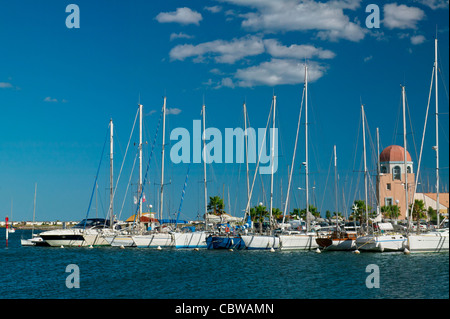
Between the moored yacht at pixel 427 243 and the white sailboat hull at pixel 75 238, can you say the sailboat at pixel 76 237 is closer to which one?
the white sailboat hull at pixel 75 238

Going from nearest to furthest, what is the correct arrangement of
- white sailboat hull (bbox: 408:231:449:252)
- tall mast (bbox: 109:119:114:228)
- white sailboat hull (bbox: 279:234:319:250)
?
white sailboat hull (bbox: 408:231:449:252)
white sailboat hull (bbox: 279:234:319:250)
tall mast (bbox: 109:119:114:228)

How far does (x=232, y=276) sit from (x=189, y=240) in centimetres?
2254

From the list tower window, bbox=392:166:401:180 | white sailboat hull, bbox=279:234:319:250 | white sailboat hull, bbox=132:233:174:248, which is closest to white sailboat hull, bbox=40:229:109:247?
white sailboat hull, bbox=132:233:174:248

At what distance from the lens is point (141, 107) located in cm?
7000

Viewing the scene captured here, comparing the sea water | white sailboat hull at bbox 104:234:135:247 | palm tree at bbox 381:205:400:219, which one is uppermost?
palm tree at bbox 381:205:400:219

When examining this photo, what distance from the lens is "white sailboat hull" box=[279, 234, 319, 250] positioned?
52.4 metres

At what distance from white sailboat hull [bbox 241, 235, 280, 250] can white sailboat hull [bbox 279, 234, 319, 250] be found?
706 millimetres

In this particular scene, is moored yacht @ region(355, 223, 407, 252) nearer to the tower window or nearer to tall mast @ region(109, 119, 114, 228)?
tall mast @ region(109, 119, 114, 228)

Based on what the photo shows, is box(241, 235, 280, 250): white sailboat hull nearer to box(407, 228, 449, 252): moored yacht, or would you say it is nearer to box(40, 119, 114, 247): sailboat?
box(407, 228, 449, 252): moored yacht

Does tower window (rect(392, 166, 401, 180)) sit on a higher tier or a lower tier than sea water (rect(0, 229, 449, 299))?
higher

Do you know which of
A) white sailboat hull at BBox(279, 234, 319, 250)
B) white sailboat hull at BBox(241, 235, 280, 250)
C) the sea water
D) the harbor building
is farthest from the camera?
the harbor building

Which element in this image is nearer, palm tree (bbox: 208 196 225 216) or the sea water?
the sea water
